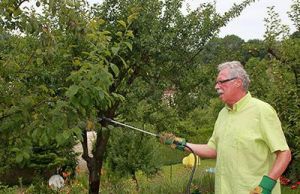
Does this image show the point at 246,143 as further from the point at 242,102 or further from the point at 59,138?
the point at 59,138

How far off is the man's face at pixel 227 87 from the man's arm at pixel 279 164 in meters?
0.42

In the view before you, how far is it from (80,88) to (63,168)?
10049mm

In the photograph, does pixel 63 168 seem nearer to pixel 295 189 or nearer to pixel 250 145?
pixel 295 189

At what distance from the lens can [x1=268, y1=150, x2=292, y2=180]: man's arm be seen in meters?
2.99

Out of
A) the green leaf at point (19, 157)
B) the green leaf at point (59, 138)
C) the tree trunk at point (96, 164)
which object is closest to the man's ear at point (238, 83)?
the green leaf at point (59, 138)

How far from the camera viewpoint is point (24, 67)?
3.48m

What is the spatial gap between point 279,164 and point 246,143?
22cm

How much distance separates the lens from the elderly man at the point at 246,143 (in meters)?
3.03

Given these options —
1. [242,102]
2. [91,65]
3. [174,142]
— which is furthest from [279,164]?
[91,65]

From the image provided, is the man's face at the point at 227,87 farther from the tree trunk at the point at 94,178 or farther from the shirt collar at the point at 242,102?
the tree trunk at the point at 94,178

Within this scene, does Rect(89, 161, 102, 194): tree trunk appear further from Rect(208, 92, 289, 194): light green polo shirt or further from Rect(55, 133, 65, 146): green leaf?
Rect(55, 133, 65, 146): green leaf

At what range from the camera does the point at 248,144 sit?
3113 millimetres

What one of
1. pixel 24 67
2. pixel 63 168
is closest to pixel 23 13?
pixel 24 67

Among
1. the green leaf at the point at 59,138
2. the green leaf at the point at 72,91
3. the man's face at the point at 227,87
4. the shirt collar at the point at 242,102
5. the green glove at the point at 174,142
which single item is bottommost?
the green leaf at the point at 59,138
